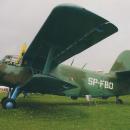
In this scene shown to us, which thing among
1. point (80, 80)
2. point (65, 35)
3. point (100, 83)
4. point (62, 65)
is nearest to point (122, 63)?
point (100, 83)

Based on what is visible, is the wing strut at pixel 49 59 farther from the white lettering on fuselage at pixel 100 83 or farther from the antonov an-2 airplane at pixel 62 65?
the white lettering on fuselage at pixel 100 83

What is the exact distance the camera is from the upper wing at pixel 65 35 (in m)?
9.22

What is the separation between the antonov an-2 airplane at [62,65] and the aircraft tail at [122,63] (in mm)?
897

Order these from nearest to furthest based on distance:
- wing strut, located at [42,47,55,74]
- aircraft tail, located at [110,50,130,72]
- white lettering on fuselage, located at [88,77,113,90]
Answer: wing strut, located at [42,47,55,74], white lettering on fuselage, located at [88,77,113,90], aircraft tail, located at [110,50,130,72]

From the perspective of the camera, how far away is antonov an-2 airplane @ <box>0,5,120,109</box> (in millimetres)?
9594

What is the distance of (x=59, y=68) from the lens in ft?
49.2

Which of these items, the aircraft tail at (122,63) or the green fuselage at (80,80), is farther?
the aircraft tail at (122,63)

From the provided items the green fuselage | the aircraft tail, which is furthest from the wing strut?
the aircraft tail

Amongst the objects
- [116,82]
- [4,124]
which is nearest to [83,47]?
[4,124]

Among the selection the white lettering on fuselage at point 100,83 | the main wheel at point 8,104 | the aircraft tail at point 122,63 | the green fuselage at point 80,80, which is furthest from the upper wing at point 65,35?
the aircraft tail at point 122,63

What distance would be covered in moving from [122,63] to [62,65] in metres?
4.74

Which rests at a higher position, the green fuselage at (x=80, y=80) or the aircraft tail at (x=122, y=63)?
the aircraft tail at (x=122, y=63)

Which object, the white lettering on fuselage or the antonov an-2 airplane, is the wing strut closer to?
the antonov an-2 airplane

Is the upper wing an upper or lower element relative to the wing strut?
upper
